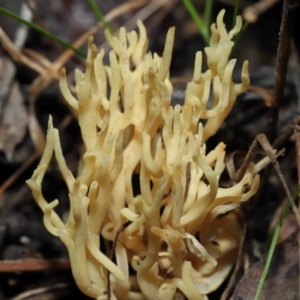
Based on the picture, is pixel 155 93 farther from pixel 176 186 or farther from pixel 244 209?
pixel 244 209

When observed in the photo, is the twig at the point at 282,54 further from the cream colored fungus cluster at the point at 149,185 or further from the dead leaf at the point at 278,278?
the dead leaf at the point at 278,278

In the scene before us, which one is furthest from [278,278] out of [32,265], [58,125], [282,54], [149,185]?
[58,125]

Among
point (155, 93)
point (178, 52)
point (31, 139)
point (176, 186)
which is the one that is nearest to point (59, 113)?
point (31, 139)

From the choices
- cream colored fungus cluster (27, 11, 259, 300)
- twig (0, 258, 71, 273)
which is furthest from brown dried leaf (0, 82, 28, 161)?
cream colored fungus cluster (27, 11, 259, 300)

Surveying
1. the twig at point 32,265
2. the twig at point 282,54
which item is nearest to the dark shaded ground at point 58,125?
the twig at point 32,265

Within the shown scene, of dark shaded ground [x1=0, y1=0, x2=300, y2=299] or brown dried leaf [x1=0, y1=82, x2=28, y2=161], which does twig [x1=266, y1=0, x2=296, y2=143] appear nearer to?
dark shaded ground [x1=0, y1=0, x2=300, y2=299]

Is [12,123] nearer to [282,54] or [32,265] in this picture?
[32,265]
